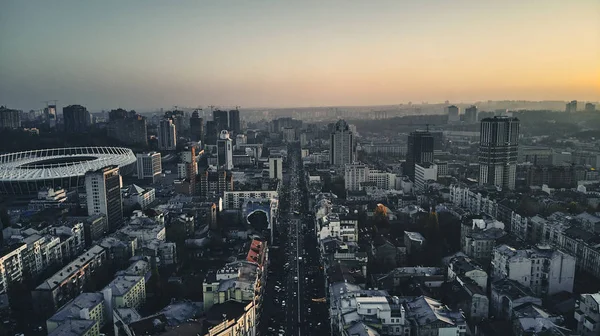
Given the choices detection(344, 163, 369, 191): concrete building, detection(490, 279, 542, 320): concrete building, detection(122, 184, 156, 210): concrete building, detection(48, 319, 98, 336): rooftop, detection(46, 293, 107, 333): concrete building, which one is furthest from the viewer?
detection(344, 163, 369, 191): concrete building

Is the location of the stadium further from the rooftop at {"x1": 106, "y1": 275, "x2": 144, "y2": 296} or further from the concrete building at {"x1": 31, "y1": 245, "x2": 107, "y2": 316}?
the rooftop at {"x1": 106, "y1": 275, "x2": 144, "y2": 296}

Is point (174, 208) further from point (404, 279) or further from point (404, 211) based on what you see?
point (404, 279)

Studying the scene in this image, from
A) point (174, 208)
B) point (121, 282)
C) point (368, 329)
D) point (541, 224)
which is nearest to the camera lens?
point (368, 329)

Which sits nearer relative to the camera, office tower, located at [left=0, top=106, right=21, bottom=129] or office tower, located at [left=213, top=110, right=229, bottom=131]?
office tower, located at [left=0, top=106, right=21, bottom=129]

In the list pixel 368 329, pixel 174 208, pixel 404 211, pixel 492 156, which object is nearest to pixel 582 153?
pixel 492 156

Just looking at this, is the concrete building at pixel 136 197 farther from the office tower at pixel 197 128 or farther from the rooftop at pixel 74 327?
the office tower at pixel 197 128

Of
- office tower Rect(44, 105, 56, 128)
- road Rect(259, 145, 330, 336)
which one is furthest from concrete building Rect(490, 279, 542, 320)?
office tower Rect(44, 105, 56, 128)

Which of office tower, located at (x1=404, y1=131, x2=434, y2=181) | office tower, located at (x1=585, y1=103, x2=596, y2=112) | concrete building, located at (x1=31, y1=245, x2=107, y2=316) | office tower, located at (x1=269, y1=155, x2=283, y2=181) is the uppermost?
office tower, located at (x1=585, y1=103, x2=596, y2=112)

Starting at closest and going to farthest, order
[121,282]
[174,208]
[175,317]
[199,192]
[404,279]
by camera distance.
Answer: [175,317]
[121,282]
[404,279]
[174,208]
[199,192]
